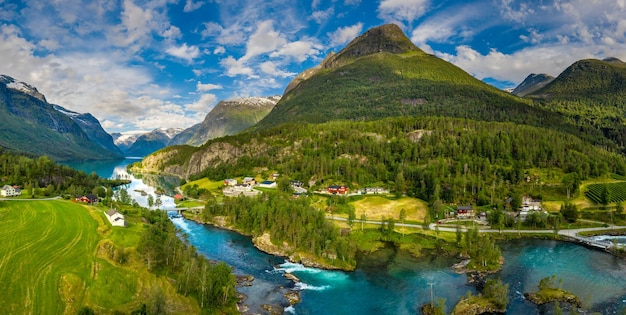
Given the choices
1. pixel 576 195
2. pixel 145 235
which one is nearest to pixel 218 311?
pixel 145 235

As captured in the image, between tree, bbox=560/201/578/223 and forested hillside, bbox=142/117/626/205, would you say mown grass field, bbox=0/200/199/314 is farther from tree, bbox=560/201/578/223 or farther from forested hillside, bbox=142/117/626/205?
tree, bbox=560/201/578/223

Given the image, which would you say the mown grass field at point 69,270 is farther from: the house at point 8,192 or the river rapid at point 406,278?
the house at point 8,192

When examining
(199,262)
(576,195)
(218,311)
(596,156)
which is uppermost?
(596,156)

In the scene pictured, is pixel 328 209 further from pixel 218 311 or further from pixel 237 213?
pixel 218 311

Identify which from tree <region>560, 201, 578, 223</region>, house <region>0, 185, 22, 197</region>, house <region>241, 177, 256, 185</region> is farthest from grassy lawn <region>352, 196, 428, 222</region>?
house <region>0, 185, 22, 197</region>

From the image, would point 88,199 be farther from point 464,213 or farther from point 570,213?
point 570,213

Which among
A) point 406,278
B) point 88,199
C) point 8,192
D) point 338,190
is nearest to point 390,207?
point 338,190
